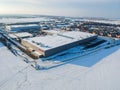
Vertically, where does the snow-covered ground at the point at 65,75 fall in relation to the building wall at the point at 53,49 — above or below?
below

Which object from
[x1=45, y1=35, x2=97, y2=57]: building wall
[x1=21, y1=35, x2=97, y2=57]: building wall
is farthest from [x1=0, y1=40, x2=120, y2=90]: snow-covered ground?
[x1=45, y1=35, x2=97, y2=57]: building wall

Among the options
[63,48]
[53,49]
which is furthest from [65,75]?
[63,48]

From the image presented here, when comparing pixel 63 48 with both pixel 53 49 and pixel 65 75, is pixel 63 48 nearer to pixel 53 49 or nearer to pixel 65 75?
pixel 53 49

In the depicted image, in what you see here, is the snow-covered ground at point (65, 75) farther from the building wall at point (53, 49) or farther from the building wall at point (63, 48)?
the building wall at point (63, 48)

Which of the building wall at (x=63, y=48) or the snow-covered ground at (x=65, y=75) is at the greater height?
the building wall at (x=63, y=48)

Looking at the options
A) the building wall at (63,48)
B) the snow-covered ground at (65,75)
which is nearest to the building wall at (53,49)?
the building wall at (63,48)

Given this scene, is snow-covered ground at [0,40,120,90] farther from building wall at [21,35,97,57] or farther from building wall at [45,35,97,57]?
building wall at [45,35,97,57]

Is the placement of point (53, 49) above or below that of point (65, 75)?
above

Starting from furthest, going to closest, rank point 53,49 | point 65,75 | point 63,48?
point 63,48 → point 53,49 → point 65,75

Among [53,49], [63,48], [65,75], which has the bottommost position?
[65,75]

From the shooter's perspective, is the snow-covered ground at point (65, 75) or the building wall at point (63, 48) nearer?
the snow-covered ground at point (65, 75)
